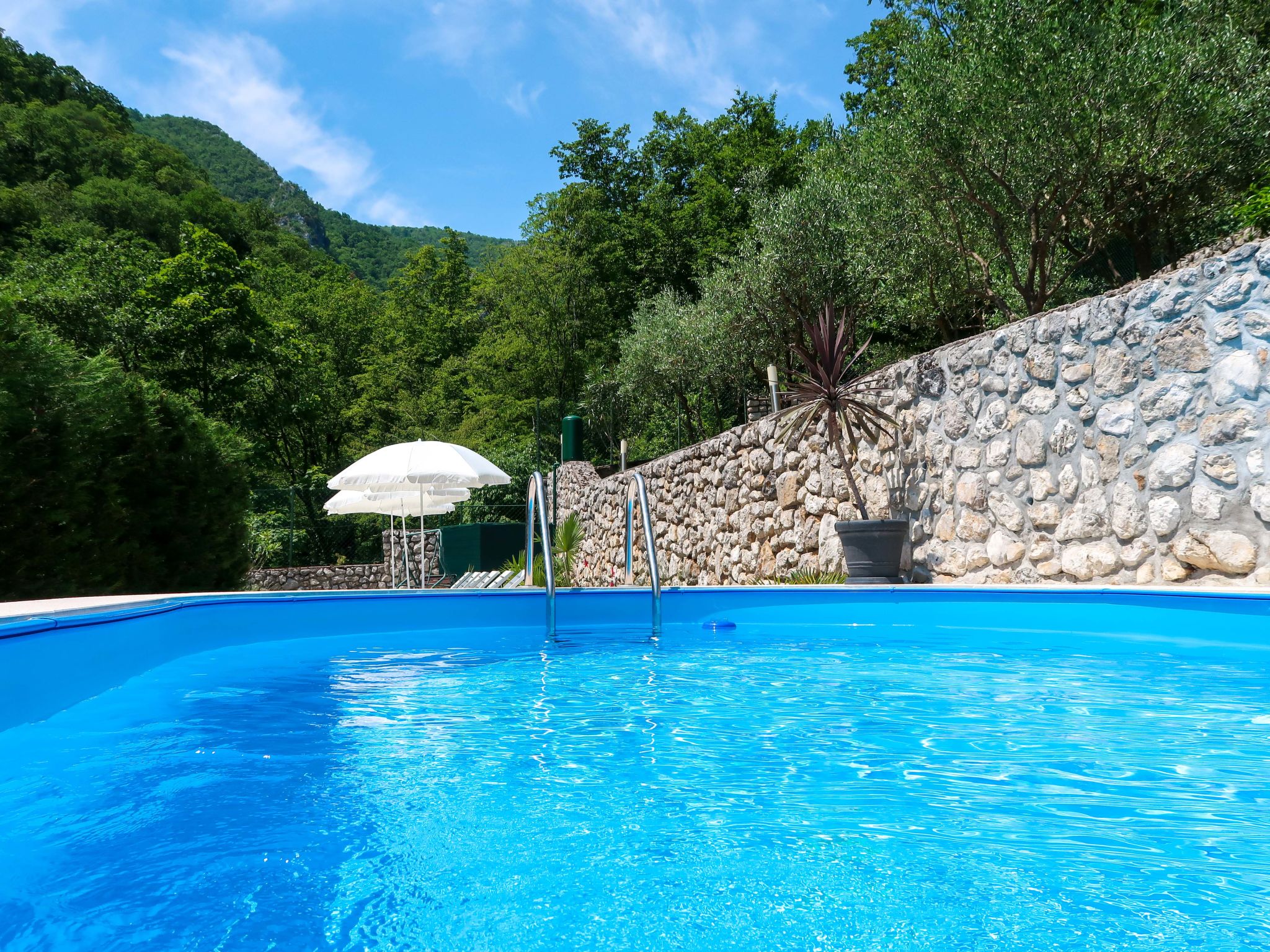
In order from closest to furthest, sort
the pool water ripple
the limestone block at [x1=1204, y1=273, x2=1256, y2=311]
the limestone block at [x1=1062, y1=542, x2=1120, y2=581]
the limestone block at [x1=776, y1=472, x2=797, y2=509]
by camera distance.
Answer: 1. the pool water ripple
2. the limestone block at [x1=1204, y1=273, x2=1256, y2=311]
3. the limestone block at [x1=1062, y1=542, x2=1120, y2=581]
4. the limestone block at [x1=776, y1=472, x2=797, y2=509]

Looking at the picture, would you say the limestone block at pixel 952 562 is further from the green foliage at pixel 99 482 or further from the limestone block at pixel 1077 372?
the green foliage at pixel 99 482

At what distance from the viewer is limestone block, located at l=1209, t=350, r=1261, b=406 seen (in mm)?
5805

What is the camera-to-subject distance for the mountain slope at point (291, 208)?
146ft

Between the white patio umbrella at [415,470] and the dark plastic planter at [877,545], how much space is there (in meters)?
4.22

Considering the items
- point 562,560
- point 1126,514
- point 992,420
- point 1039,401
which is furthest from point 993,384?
point 562,560

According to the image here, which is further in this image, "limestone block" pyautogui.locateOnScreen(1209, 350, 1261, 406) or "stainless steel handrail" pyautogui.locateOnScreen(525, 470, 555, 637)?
"limestone block" pyautogui.locateOnScreen(1209, 350, 1261, 406)

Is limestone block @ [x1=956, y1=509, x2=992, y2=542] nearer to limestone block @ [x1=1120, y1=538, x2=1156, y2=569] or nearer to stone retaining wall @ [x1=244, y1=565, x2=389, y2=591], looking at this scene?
limestone block @ [x1=1120, y1=538, x2=1156, y2=569]

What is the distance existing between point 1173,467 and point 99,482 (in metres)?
8.58

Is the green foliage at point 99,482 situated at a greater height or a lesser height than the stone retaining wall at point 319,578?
greater

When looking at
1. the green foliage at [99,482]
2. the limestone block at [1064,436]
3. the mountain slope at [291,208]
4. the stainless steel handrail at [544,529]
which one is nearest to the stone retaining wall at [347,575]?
the green foliage at [99,482]

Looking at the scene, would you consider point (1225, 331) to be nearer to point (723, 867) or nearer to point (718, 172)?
point (723, 867)

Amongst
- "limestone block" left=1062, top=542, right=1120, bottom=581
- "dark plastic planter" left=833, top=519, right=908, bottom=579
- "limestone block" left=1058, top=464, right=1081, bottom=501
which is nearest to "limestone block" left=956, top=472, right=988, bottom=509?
"dark plastic planter" left=833, top=519, right=908, bottom=579

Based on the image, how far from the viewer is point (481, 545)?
17.4 m

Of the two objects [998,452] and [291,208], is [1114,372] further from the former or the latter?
[291,208]
